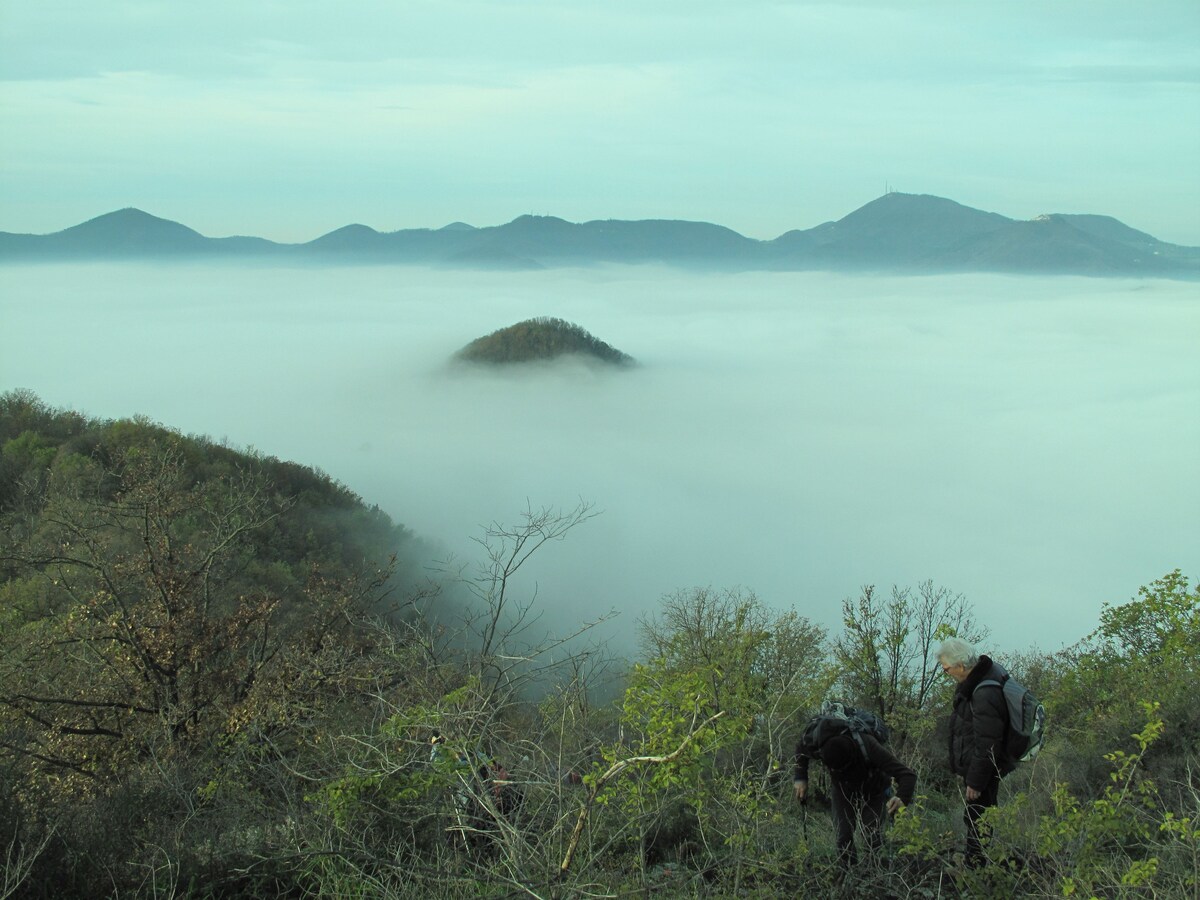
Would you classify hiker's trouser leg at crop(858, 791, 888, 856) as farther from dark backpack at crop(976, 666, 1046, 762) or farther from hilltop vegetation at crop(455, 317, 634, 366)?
hilltop vegetation at crop(455, 317, 634, 366)

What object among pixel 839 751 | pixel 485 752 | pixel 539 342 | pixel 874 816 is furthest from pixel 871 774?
pixel 539 342

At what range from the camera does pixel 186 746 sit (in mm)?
9297

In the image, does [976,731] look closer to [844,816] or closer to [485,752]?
[844,816]

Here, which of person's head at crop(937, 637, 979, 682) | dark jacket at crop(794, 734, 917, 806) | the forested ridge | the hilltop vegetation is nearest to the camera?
the forested ridge

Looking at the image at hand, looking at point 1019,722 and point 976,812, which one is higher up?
point 1019,722

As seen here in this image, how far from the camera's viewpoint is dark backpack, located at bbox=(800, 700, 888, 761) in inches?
217

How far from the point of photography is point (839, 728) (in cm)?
552

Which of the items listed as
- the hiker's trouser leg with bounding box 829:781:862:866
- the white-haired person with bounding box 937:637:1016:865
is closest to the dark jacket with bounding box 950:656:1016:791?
the white-haired person with bounding box 937:637:1016:865

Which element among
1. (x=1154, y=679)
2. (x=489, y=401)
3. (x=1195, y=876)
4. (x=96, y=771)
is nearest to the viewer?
(x=1195, y=876)

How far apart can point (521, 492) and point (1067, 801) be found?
12373 cm

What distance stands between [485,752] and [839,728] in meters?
2.51

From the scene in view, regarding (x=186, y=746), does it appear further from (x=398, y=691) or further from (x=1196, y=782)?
(x=1196, y=782)

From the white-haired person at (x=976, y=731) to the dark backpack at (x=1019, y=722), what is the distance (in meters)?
0.03

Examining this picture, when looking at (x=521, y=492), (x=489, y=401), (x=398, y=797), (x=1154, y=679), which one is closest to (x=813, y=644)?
(x=1154, y=679)
